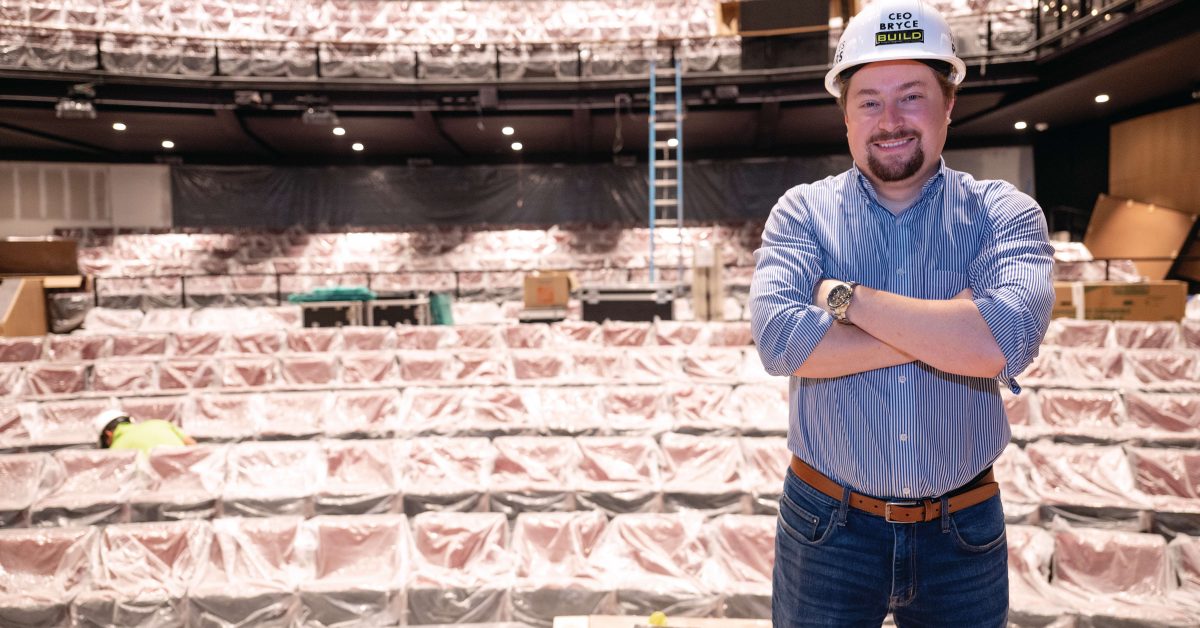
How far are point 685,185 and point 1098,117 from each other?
6.43m

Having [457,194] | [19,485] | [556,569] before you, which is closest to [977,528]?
[556,569]

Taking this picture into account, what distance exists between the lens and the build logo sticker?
4.10 feet

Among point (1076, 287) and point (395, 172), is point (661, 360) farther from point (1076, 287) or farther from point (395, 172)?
point (395, 172)

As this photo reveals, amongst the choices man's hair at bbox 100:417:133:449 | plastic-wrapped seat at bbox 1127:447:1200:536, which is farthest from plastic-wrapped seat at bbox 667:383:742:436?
man's hair at bbox 100:417:133:449

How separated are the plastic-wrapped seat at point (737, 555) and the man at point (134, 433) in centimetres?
299

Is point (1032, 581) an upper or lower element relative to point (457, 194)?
lower

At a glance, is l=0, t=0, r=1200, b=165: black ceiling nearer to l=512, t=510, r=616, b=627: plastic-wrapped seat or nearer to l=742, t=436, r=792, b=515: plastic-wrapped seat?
l=742, t=436, r=792, b=515: plastic-wrapped seat

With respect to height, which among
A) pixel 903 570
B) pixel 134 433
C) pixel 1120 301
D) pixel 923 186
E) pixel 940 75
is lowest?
pixel 134 433

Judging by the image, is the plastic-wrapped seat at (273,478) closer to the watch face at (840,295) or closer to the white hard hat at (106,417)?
the white hard hat at (106,417)

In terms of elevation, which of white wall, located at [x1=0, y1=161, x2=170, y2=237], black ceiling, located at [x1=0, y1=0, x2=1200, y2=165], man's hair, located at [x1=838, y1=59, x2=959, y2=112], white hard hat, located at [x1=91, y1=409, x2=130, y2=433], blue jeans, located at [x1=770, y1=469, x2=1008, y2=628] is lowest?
white hard hat, located at [x1=91, y1=409, x2=130, y2=433]

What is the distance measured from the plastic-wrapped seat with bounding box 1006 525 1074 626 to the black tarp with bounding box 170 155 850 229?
11031 millimetres

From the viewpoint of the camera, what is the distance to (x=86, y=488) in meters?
3.95

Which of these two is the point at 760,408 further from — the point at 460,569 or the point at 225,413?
the point at 225,413

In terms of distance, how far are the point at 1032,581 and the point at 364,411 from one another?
3661 mm
